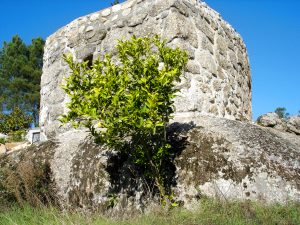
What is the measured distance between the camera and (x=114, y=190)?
13.1 ft

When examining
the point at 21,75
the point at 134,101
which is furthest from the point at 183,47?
the point at 21,75

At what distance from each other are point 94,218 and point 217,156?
5.09 feet

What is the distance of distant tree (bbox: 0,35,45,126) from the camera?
23.0 m

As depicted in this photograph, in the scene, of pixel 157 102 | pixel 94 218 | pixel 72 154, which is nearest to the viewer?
pixel 157 102

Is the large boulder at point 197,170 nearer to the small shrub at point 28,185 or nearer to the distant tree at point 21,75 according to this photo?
the small shrub at point 28,185

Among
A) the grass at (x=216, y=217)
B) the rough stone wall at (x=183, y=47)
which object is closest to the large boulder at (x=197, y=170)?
the grass at (x=216, y=217)

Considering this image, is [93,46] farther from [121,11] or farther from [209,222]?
[209,222]

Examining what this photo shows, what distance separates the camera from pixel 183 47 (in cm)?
491

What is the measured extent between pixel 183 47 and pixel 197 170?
197 centimetres

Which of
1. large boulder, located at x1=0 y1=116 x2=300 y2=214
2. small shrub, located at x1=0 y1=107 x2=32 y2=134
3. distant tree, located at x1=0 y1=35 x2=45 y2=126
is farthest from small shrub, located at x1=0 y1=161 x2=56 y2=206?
distant tree, located at x1=0 y1=35 x2=45 y2=126

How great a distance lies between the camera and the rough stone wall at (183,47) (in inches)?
195

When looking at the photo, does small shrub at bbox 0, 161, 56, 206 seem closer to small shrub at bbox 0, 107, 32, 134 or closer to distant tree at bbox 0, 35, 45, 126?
small shrub at bbox 0, 107, 32, 134

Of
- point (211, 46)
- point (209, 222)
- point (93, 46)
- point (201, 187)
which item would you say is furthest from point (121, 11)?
point (209, 222)

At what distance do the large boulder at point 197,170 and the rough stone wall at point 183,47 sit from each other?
677mm
